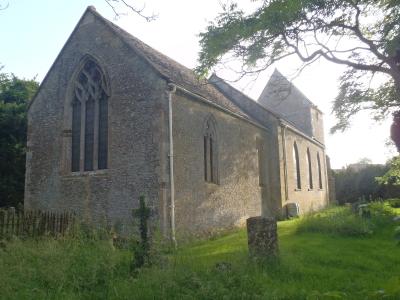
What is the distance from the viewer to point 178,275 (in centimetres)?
686

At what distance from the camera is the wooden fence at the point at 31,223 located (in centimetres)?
1017

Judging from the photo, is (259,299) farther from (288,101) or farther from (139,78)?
(288,101)

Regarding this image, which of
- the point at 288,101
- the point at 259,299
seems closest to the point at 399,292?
the point at 259,299

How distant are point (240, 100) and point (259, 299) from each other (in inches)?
723

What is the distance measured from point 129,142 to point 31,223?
4.30 meters

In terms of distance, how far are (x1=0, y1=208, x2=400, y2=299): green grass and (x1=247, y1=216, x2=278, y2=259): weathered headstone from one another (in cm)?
28

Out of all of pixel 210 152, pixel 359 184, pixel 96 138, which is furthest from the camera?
pixel 359 184

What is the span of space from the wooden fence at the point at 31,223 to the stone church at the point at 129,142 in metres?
2.08

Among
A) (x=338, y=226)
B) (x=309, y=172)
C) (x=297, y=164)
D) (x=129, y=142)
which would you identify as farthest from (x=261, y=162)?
(x=129, y=142)

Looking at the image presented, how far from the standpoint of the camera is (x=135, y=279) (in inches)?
268

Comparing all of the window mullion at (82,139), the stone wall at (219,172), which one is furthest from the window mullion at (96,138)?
the stone wall at (219,172)

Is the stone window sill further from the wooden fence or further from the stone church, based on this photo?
the wooden fence

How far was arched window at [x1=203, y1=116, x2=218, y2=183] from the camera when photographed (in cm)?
1578

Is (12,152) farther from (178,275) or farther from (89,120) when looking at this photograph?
(178,275)
